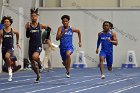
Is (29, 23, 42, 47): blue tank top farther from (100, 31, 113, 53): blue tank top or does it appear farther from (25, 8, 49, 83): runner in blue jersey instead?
(100, 31, 113, 53): blue tank top

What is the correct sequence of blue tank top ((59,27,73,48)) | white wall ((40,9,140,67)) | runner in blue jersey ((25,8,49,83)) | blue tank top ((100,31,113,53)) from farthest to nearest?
white wall ((40,9,140,67)), blue tank top ((100,31,113,53)), blue tank top ((59,27,73,48)), runner in blue jersey ((25,8,49,83))

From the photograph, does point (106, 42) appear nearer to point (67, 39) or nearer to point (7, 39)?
point (67, 39)

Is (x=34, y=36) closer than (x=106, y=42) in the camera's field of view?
Yes

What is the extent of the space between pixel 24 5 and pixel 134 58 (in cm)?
619

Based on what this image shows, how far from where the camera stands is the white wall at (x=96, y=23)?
23.7m

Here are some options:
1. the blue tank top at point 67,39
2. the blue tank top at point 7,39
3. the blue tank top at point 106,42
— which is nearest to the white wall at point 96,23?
the blue tank top at point 106,42

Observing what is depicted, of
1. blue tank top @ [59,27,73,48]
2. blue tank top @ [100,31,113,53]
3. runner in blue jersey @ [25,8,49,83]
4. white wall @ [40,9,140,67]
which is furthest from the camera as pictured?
white wall @ [40,9,140,67]

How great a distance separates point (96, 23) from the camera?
23797mm

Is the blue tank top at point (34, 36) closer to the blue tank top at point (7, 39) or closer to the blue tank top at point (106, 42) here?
the blue tank top at point (7, 39)

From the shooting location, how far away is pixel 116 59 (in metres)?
23.6

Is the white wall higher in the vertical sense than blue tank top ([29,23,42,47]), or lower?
higher

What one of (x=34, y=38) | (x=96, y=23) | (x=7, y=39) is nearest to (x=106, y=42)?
(x=34, y=38)

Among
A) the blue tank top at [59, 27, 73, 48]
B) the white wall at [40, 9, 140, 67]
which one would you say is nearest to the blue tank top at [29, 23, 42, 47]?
the blue tank top at [59, 27, 73, 48]

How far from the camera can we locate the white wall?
77.7ft
